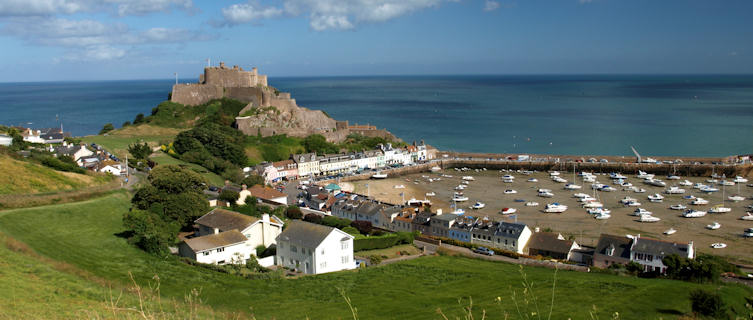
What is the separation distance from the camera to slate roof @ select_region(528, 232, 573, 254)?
1018 inches

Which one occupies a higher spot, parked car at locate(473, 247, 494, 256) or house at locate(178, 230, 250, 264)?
house at locate(178, 230, 250, 264)

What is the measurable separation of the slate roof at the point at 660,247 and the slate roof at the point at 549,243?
9.42 feet

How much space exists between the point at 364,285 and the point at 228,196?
13.9 meters

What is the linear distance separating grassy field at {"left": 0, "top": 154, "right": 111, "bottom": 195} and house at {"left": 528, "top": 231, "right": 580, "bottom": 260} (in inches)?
892

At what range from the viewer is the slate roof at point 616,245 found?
24492 mm

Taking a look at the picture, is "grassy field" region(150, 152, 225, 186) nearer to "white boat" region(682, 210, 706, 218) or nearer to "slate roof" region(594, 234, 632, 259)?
"slate roof" region(594, 234, 632, 259)

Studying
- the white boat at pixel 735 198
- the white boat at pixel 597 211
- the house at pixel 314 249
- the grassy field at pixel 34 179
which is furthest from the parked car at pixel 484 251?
the white boat at pixel 735 198

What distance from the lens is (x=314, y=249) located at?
21688 millimetres

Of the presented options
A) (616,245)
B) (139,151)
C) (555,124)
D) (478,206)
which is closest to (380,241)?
(616,245)

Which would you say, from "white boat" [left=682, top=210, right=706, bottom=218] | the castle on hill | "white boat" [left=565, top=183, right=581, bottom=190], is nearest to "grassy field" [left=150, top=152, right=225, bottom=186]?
the castle on hill

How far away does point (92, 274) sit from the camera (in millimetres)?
16609

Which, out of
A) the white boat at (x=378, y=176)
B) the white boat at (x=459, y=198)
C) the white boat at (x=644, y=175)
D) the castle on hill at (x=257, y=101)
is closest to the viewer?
the white boat at (x=459, y=198)

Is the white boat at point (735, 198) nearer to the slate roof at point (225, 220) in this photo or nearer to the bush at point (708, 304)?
the bush at point (708, 304)

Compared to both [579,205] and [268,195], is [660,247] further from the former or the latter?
[268,195]
